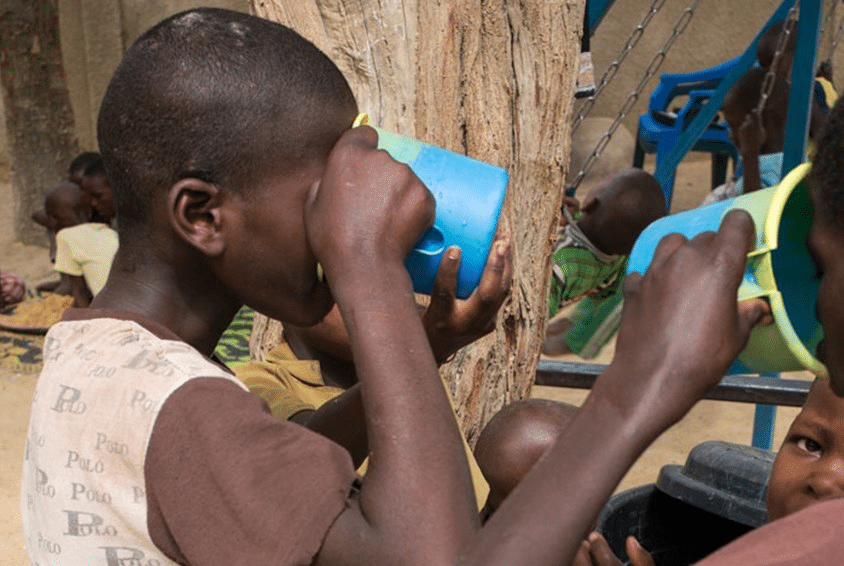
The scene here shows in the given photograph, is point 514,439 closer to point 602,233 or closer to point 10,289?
point 602,233

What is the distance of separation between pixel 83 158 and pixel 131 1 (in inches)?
79.0

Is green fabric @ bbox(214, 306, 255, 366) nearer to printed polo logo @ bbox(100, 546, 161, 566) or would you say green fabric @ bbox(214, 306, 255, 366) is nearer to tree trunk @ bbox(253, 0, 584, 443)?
tree trunk @ bbox(253, 0, 584, 443)

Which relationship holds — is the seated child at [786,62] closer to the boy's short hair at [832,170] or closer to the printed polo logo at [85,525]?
the boy's short hair at [832,170]

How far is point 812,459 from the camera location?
1834mm

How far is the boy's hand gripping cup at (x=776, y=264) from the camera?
1.22 meters

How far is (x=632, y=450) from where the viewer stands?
1093 millimetres

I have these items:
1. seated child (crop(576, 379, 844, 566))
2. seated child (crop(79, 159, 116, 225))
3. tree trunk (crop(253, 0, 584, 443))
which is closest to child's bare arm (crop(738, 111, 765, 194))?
tree trunk (crop(253, 0, 584, 443))

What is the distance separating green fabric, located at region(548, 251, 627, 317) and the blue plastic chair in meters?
1.41

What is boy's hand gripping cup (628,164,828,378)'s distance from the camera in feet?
4.00

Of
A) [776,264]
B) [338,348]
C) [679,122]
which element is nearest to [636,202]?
[679,122]

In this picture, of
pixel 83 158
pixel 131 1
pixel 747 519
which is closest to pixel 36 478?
pixel 747 519

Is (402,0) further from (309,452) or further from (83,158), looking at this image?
(83,158)

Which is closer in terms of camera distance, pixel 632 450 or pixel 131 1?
pixel 632 450

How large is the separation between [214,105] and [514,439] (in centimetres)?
134
